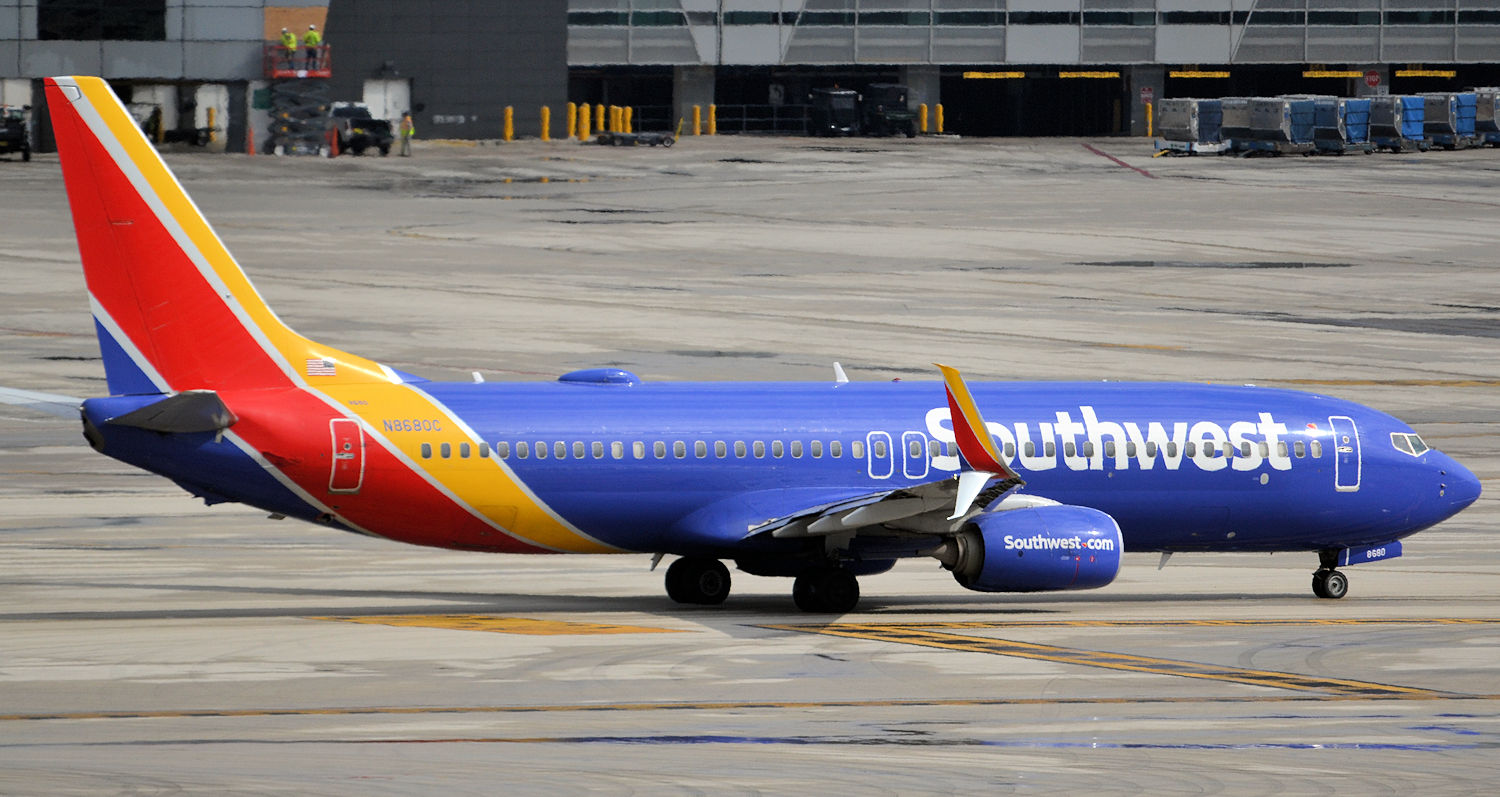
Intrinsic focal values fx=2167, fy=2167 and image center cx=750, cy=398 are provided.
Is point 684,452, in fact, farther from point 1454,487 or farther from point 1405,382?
point 1405,382

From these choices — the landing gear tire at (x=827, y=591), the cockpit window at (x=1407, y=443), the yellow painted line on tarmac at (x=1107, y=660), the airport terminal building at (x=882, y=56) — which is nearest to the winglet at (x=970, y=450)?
the yellow painted line on tarmac at (x=1107, y=660)

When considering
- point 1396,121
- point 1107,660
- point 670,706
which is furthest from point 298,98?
point 670,706

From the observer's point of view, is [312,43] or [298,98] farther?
[298,98]

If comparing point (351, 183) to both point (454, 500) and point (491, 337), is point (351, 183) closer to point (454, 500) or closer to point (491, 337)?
point (491, 337)

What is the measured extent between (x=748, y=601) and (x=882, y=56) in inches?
4654

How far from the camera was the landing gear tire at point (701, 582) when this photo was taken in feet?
113

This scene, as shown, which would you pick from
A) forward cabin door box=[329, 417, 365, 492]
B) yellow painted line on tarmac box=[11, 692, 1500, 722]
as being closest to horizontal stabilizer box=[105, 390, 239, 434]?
forward cabin door box=[329, 417, 365, 492]

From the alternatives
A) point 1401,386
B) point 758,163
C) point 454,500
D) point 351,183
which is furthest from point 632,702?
point 758,163

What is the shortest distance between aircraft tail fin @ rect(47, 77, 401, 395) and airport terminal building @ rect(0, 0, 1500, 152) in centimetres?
9864

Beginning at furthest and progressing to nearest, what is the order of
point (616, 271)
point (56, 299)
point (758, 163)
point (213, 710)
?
point (758, 163), point (616, 271), point (56, 299), point (213, 710)

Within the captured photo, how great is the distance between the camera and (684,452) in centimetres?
3291

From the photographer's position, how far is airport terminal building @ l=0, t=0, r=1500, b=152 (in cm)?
13612

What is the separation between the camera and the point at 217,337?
104ft

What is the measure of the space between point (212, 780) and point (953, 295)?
5773 centimetres
